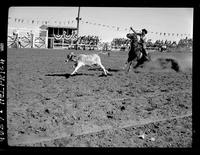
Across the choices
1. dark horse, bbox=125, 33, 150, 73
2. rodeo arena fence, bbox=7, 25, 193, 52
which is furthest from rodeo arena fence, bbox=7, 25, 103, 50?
dark horse, bbox=125, 33, 150, 73

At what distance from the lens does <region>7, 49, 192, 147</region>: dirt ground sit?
3.66 meters

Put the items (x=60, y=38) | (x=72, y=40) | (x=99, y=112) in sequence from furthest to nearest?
(x=60, y=38)
(x=72, y=40)
(x=99, y=112)

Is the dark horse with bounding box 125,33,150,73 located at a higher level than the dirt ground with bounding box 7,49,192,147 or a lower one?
higher

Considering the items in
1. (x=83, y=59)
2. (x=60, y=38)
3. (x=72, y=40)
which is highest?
(x=60, y=38)

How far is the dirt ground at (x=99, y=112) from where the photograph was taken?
3.66 metres

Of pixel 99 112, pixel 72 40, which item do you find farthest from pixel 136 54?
pixel 99 112

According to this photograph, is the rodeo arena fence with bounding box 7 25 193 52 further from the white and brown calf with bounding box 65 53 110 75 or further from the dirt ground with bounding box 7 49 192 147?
the white and brown calf with bounding box 65 53 110 75

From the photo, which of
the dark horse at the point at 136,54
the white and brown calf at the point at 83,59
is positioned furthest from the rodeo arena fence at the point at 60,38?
the dark horse at the point at 136,54

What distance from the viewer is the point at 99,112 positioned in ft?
14.5

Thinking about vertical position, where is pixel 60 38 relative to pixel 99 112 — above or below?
above

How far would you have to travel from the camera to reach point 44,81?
6.13 meters

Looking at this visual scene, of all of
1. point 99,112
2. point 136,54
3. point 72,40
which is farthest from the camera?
point 136,54

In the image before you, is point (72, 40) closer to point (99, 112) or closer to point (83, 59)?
point (99, 112)
